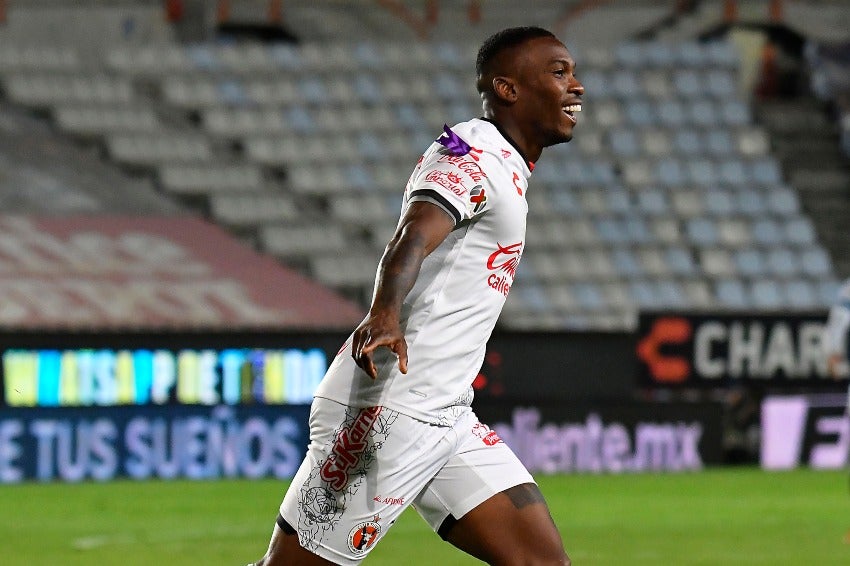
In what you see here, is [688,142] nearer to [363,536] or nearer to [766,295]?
[766,295]

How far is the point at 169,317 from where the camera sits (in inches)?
692

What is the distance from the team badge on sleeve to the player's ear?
363 mm

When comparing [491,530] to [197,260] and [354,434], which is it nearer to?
[354,434]

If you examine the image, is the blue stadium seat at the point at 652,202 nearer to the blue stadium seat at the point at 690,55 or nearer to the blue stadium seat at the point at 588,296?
A: the blue stadium seat at the point at 588,296

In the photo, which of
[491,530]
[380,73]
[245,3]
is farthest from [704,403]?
[491,530]

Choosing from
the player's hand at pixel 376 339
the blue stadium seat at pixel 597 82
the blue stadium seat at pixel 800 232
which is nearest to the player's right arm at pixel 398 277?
the player's hand at pixel 376 339

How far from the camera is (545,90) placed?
15.0 feet

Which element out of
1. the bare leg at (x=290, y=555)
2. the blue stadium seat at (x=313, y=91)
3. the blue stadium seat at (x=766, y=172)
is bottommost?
the blue stadium seat at (x=766, y=172)

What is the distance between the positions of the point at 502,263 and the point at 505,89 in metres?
0.47

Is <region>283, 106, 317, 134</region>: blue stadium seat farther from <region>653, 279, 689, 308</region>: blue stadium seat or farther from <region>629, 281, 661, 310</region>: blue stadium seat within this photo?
<region>653, 279, 689, 308</region>: blue stadium seat

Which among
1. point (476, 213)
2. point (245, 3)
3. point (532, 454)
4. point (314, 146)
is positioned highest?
point (476, 213)

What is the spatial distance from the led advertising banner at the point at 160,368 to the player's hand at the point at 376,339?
1008 centimetres

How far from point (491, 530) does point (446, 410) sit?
0.38m

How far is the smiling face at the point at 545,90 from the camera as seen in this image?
4.57m
